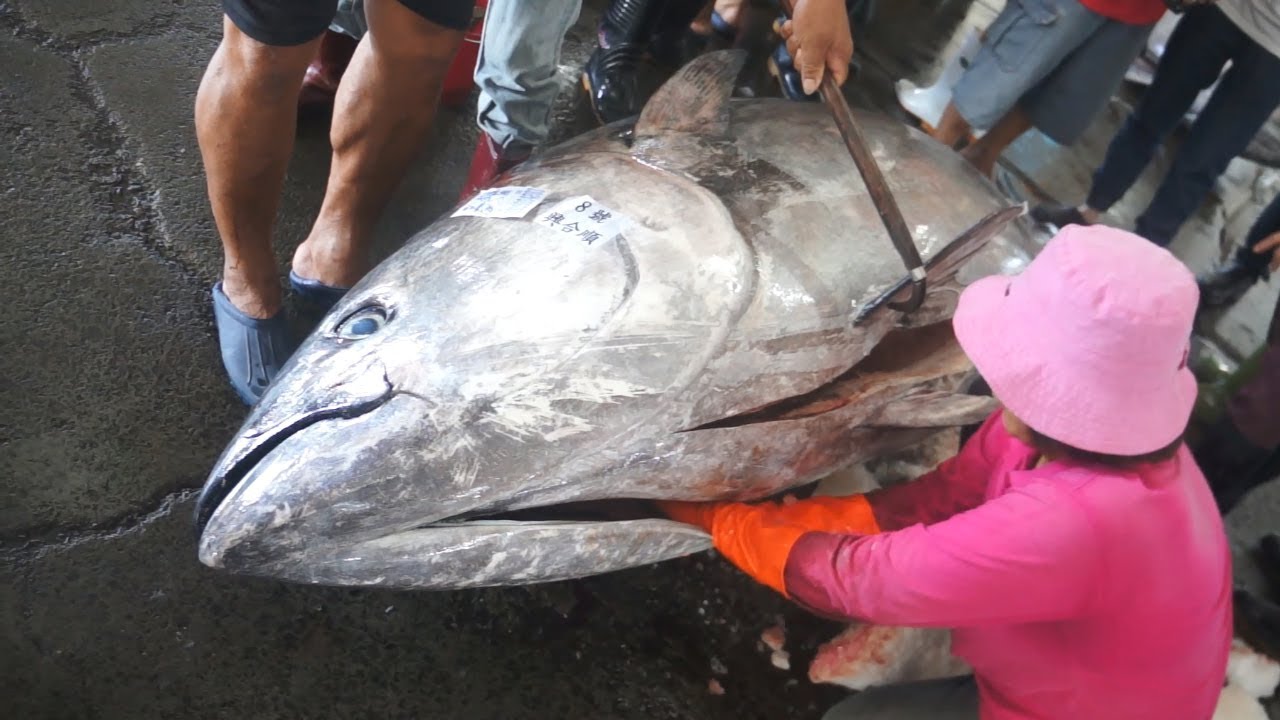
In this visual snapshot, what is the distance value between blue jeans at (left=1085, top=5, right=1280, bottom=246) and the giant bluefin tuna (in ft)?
6.00

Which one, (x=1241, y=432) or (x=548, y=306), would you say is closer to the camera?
(x=548, y=306)

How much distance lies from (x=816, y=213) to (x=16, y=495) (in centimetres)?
208

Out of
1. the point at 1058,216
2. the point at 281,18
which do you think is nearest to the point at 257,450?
the point at 281,18

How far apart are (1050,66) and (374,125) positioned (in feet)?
8.08

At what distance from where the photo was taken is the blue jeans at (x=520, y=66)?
2740mm

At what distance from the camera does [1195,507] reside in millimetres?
1648

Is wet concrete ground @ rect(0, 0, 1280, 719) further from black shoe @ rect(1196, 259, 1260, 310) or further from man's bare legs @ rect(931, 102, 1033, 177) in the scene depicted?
man's bare legs @ rect(931, 102, 1033, 177)

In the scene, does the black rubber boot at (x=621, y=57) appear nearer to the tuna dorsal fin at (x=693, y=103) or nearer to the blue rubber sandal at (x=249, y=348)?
the tuna dorsal fin at (x=693, y=103)

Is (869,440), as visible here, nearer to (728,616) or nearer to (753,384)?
(753,384)

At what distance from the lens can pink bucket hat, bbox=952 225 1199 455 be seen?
141cm

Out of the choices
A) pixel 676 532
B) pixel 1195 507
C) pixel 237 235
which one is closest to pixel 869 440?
pixel 676 532

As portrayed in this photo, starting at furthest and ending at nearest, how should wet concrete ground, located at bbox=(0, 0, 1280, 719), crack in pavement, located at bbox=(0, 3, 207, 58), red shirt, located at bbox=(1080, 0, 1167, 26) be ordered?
crack in pavement, located at bbox=(0, 3, 207, 58) → red shirt, located at bbox=(1080, 0, 1167, 26) → wet concrete ground, located at bbox=(0, 0, 1280, 719)

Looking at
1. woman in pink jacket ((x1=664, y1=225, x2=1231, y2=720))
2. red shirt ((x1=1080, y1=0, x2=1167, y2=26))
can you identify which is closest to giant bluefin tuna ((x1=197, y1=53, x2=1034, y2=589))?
woman in pink jacket ((x1=664, y1=225, x2=1231, y2=720))

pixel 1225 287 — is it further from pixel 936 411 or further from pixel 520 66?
pixel 520 66
